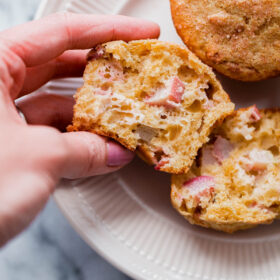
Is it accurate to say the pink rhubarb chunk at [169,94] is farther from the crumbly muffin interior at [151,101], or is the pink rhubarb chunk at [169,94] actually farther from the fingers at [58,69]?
the fingers at [58,69]

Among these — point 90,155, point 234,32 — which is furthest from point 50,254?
point 234,32

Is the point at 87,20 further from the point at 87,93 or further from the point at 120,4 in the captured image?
the point at 120,4

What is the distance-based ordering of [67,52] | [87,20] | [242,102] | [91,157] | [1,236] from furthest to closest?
[242,102] → [67,52] → [87,20] → [91,157] → [1,236]

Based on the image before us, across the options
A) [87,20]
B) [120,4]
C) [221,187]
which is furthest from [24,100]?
[221,187]

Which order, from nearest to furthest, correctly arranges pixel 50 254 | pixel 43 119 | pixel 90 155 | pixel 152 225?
pixel 90 155
pixel 43 119
pixel 152 225
pixel 50 254

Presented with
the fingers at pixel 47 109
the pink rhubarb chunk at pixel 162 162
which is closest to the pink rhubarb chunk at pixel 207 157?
the pink rhubarb chunk at pixel 162 162

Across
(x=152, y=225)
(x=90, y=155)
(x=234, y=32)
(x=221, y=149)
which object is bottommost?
(x=152, y=225)

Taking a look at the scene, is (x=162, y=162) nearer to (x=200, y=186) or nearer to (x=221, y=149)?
(x=200, y=186)

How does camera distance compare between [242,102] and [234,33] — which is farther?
[242,102]
